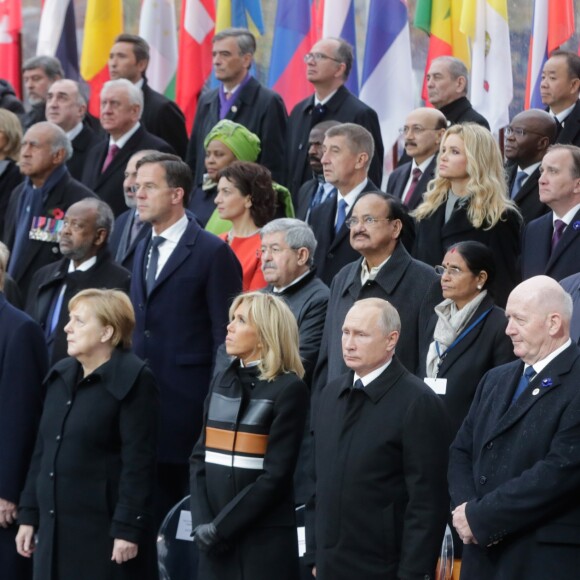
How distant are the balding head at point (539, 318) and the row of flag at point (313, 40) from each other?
528cm

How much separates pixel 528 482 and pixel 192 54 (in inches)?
297

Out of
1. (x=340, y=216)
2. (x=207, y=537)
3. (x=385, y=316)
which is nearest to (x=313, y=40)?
(x=340, y=216)

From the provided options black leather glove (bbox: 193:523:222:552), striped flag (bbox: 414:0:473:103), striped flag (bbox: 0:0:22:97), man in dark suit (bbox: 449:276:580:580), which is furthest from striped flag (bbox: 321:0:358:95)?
man in dark suit (bbox: 449:276:580:580)

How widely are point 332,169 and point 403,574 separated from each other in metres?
3.24

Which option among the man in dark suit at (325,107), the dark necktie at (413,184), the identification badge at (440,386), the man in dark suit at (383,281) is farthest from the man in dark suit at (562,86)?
the identification badge at (440,386)

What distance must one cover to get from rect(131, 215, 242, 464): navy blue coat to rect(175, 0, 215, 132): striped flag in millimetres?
4561

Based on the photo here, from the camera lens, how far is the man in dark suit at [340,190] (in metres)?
8.76

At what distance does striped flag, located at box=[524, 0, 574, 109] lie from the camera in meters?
11.0

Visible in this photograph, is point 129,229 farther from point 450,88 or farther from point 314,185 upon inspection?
point 450,88

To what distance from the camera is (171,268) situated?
8.21m

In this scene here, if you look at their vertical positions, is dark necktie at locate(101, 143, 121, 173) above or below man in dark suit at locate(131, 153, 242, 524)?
above

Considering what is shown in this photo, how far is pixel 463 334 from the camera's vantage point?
735 cm

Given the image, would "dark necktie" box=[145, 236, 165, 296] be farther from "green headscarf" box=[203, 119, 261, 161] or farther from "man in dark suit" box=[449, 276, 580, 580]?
"man in dark suit" box=[449, 276, 580, 580]

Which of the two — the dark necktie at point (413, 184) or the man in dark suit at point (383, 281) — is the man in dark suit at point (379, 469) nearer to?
the man in dark suit at point (383, 281)
